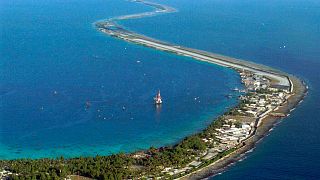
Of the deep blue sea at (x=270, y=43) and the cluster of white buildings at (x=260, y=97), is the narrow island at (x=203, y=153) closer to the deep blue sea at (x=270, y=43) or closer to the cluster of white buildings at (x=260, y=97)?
the cluster of white buildings at (x=260, y=97)

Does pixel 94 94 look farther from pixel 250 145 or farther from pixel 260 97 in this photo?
pixel 250 145

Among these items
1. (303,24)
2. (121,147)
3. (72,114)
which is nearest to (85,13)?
(303,24)

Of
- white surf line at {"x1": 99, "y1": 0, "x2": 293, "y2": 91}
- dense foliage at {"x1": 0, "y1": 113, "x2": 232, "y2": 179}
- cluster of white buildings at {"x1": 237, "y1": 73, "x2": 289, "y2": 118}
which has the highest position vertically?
white surf line at {"x1": 99, "y1": 0, "x2": 293, "y2": 91}

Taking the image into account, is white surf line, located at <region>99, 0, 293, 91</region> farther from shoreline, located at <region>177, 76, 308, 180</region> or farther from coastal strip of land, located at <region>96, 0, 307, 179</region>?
shoreline, located at <region>177, 76, 308, 180</region>

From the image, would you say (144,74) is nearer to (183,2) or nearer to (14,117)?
(14,117)

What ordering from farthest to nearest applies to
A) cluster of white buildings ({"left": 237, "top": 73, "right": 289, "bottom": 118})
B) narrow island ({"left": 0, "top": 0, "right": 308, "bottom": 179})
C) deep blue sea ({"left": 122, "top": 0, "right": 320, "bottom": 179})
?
cluster of white buildings ({"left": 237, "top": 73, "right": 289, "bottom": 118}) < deep blue sea ({"left": 122, "top": 0, "right": 320, "bottom": 179}) < narrow island ({"left": 0, "top": 0, "right": 308, "bottom": 179})

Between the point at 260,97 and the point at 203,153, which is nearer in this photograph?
the point at 203,153

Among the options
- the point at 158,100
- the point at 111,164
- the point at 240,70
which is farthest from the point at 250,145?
the point at 240,70

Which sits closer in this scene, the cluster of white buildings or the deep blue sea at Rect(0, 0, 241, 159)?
the deep blue sea at Rect(0, 0, 241, 159)

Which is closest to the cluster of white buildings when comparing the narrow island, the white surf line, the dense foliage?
the narrow island
